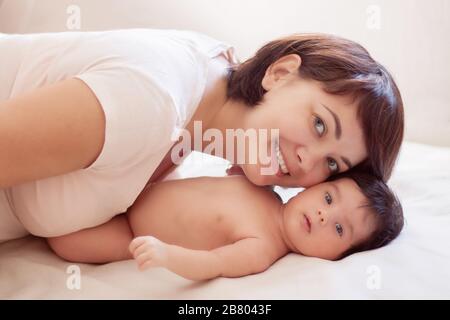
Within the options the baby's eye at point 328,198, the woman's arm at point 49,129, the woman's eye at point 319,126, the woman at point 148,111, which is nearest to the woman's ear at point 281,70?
the woman at point 148,111

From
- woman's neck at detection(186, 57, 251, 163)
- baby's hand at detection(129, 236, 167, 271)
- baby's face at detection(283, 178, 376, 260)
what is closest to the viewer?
baby's hand at detection(129, 236, 167, 271)

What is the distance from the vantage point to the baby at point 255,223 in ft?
2.96

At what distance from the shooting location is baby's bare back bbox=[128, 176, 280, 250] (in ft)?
3.04

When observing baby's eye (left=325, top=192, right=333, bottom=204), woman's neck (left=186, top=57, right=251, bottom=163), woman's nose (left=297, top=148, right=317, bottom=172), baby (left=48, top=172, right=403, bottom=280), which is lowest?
baby (left=48, top=172, right=403, bottom=280)

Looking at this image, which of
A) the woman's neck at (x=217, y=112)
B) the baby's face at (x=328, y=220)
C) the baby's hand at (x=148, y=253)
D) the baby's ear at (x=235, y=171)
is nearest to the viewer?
the baby's hand at (x=148, y=253)

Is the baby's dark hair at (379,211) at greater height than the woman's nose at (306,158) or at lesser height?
lesser

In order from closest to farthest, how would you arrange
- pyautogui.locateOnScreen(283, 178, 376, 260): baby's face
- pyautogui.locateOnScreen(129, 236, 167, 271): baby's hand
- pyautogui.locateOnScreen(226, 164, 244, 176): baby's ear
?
pyautogui.locateOnScreen(129, 236, 167, 271): baby's hand < pyautogui.locateOnScreen(283, 178, 376, 260): baby's face < pyautogui.locateOnScreen(226, 164, 244, 176): baby's ear

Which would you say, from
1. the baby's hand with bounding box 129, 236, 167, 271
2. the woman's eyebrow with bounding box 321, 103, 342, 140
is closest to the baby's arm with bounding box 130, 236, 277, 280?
the baby's hand with bounding box 129, 236, 167, 271

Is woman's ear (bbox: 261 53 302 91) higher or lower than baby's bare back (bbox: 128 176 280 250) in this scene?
higher

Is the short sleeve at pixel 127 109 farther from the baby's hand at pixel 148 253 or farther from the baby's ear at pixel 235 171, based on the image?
the baby's ear at pixel 235 171

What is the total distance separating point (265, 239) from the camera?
896 millimetres

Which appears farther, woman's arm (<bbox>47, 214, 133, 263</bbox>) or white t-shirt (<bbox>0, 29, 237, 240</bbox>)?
woman's arm (<bbox>47, 214, 133, 263</bbox>)

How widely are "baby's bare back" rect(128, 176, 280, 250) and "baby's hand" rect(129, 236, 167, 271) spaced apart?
0.57ft

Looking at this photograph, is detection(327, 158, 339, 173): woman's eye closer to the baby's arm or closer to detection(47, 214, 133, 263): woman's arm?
the baby's arm
